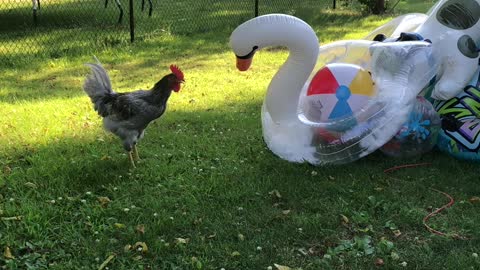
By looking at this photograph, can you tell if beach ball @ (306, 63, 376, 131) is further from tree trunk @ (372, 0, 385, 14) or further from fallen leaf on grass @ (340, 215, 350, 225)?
tree trunk @ (372, 0, 385, 14)

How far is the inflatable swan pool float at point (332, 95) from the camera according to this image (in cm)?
396

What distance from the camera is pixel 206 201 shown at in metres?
3.61

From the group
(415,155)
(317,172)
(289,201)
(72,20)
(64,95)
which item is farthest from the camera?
(72,20)

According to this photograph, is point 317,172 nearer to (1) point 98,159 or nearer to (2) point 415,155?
(2) point 415,155

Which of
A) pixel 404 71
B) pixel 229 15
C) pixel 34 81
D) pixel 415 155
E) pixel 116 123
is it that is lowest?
pixel 229 15

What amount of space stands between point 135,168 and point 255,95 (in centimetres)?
253

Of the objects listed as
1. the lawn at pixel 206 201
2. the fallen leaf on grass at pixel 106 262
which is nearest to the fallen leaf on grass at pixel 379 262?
the lawn at pixel 206 201

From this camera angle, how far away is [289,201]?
11.8 ft

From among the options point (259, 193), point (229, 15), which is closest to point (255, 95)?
point (259, 193)

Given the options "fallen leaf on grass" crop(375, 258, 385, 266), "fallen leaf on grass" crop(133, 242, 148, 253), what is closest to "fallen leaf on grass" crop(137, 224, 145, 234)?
"fallen leaf on grass" crop(133, 242, 148, 253)

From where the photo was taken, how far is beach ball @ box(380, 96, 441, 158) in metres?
4.18

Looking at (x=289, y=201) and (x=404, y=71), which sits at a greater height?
(x=404, y=71)

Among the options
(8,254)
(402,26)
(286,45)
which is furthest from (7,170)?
(402,26)

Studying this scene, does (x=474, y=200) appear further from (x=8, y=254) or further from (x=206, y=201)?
(x=8, y=254)
